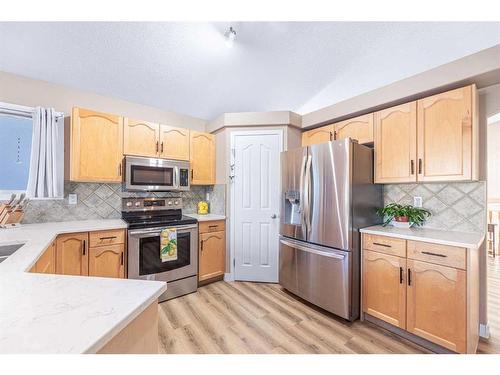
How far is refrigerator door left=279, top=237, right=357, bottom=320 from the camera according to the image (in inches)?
80.7

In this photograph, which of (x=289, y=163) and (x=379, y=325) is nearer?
(x=379, y=325)

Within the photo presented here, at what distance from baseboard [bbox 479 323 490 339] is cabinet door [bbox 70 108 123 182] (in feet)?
12.2

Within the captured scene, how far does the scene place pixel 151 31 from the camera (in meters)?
2.04

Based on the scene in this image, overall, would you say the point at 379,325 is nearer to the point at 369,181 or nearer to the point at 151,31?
the point at 369,181

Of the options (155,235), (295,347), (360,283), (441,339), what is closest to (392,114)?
(360,283)

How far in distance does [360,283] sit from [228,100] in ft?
9.11

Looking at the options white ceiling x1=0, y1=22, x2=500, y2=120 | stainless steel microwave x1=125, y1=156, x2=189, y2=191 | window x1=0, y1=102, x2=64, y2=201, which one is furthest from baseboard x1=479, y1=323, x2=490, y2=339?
window x1=0, y1=102, x2=64, y2=201

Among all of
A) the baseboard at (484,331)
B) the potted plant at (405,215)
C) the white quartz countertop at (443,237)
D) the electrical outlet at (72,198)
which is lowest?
the baseboard at (484,331)

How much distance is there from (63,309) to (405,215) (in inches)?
101

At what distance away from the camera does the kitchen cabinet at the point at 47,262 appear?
1.34 m

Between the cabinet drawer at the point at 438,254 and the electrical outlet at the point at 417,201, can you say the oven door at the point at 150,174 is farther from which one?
the electrical outlet at the point at 417,201

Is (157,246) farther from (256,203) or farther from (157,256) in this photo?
(256,203)

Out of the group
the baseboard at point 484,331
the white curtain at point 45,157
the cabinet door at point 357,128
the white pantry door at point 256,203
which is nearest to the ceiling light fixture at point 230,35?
the white pantry door at point 256,203

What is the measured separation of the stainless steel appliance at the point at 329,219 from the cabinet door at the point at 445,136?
47 centimetres
